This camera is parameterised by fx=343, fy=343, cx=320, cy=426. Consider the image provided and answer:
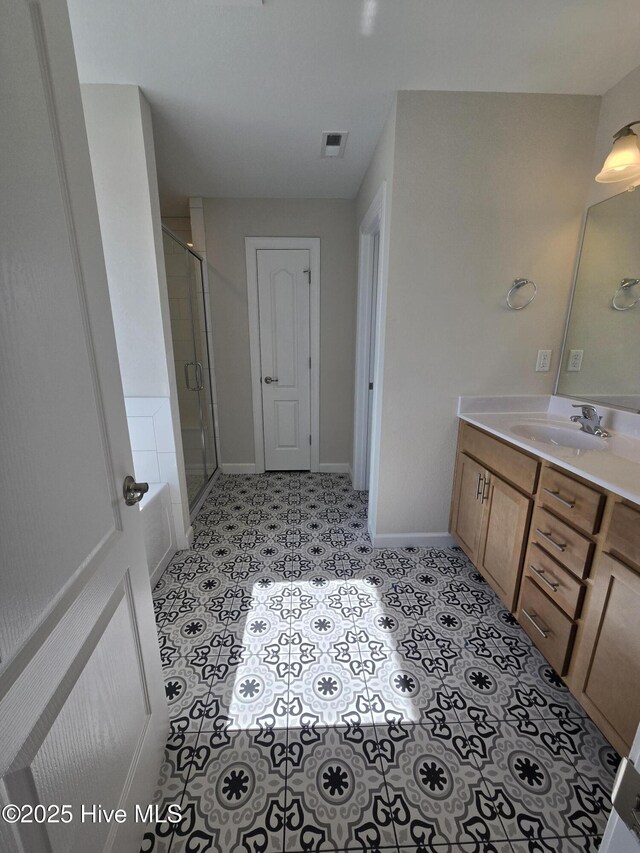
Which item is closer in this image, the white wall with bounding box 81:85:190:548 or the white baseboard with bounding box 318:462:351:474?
the white wall with bounding box 81:85:190:548

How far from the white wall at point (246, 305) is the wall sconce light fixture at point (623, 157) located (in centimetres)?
179

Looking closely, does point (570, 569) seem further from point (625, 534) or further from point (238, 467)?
point (238, 467)

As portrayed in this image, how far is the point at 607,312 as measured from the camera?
5.42ft

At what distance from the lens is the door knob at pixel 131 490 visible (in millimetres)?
862

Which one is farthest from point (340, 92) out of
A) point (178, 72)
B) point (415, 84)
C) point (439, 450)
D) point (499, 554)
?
point (499, 554)

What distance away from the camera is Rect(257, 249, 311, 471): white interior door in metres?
2.95

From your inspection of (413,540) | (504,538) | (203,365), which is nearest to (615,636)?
(504,538)

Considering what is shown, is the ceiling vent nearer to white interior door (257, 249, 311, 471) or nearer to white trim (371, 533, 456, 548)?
white interior door (257, 249, 311, 471)

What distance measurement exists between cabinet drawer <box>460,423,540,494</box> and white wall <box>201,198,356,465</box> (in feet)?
4.89

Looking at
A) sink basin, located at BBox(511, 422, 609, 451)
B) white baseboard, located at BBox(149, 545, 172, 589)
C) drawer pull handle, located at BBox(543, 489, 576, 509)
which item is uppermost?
sink basin, located at BBox(511, 422, 609, 451)

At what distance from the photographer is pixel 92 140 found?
1.64 meters

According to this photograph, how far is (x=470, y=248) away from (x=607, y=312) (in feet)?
2.37

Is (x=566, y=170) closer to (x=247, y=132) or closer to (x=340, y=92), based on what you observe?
(x=340, y=92)

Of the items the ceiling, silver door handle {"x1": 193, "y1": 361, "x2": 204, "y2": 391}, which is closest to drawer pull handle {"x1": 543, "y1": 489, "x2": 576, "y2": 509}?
the ceiling
